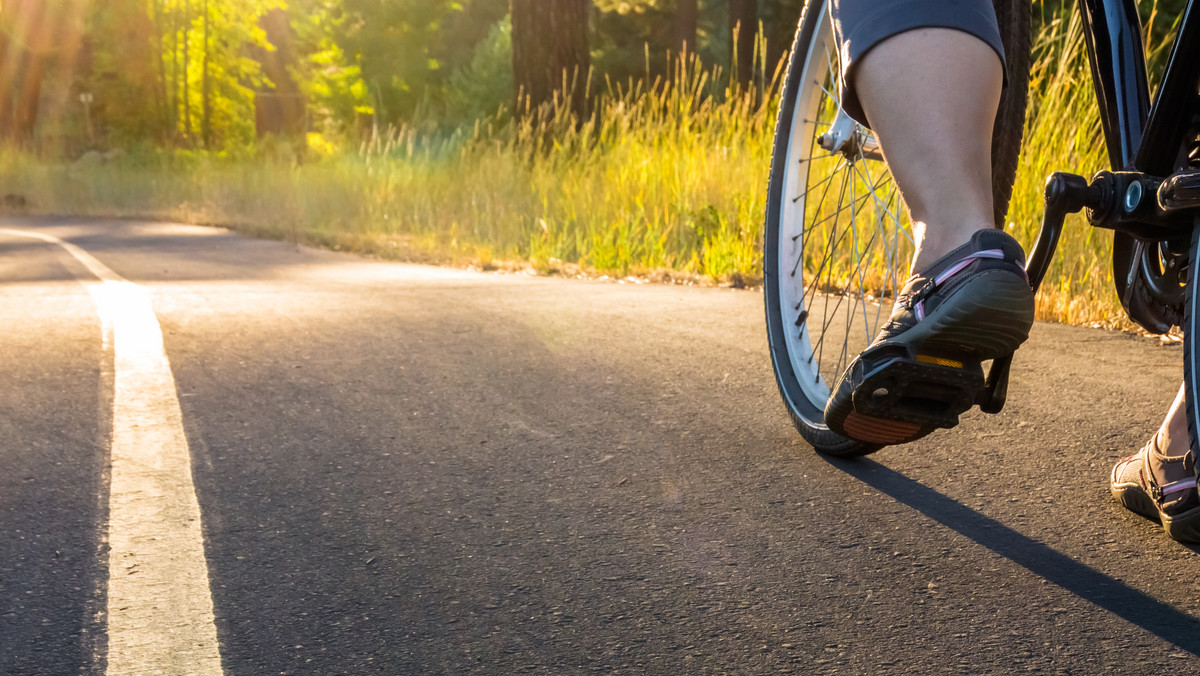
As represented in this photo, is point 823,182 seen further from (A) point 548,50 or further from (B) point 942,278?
(A) point 548,50

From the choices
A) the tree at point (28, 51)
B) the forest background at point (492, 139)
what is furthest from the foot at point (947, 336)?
the tree at point (28, 51)

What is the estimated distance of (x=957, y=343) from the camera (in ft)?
5.94

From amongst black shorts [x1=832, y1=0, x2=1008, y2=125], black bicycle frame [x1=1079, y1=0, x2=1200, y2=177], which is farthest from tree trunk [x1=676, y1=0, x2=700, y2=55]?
black shorts [x1=832, y1=0, x2=1008, y2=125]

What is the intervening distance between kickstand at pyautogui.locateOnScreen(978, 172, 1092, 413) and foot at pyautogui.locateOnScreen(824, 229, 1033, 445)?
0.12m

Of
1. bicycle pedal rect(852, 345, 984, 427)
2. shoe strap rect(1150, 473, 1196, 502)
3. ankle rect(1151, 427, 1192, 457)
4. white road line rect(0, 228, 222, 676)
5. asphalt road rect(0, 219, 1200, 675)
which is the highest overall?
bicycle pedal rect(852, 345, 984, 427)

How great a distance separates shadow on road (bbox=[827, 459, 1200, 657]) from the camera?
168cm

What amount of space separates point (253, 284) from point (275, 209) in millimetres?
9436

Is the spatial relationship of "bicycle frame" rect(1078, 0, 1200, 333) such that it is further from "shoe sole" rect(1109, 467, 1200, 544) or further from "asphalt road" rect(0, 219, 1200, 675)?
"asphalt road" rect(0, 219, 1200, 675)

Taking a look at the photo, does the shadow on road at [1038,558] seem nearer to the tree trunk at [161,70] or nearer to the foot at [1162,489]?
the foot at [1162,489]

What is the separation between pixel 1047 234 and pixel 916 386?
43cm

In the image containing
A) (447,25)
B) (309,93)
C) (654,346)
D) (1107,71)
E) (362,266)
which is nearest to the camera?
(1107,71)

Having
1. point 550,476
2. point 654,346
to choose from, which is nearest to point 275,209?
point 654,346

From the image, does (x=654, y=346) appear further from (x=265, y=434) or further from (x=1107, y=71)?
(x=1107, y=71)

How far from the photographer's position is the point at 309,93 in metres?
58.9
